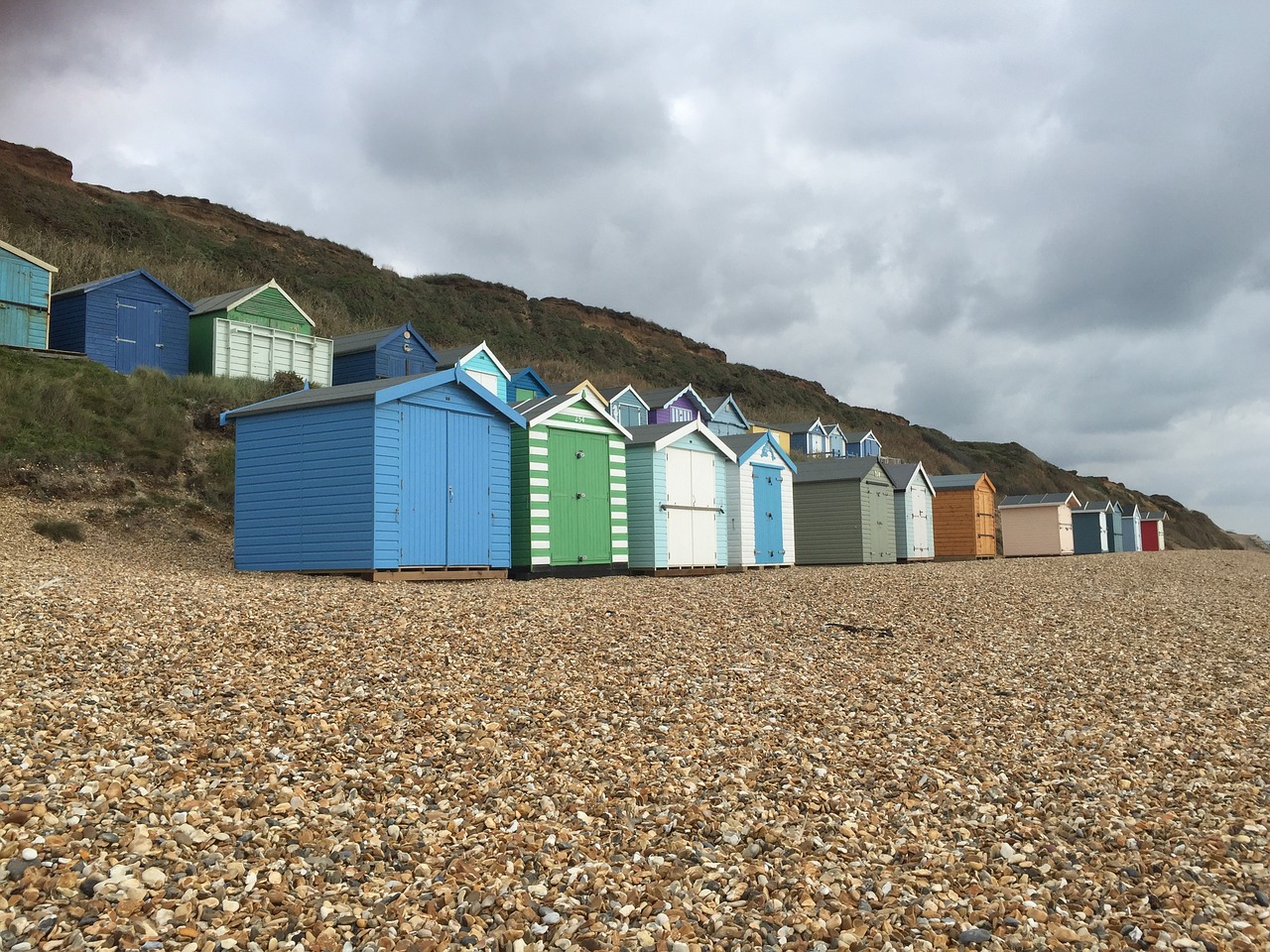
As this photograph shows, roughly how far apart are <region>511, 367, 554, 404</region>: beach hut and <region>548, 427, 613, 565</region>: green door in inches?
772

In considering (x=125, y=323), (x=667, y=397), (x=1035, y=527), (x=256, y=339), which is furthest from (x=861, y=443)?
(x=125, y=323)

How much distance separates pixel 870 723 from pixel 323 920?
4.77 m

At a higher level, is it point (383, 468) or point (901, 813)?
point (383, 468)

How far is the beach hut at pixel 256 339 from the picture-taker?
103ft

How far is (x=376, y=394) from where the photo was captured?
46.9ft

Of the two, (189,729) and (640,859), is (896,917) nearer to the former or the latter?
(640,859)

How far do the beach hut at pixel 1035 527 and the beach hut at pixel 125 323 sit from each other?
3481 centimetres

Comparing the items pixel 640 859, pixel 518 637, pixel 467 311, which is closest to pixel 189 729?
pixel 640 859

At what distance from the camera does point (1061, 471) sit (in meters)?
107

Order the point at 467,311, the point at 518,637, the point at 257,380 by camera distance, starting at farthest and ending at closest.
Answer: the point at 467,311
the point at 257,380
the point at 518,637

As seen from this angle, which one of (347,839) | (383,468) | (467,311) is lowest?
(347,839)

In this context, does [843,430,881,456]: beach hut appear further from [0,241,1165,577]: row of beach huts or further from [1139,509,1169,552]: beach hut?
[0,241,1165,577]: row of beach huts

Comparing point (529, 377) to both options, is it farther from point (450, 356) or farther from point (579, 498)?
point (579, 498)

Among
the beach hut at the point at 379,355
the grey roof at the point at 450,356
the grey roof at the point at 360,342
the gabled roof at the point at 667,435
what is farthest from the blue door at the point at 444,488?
the grey roof at the point at 360,342
